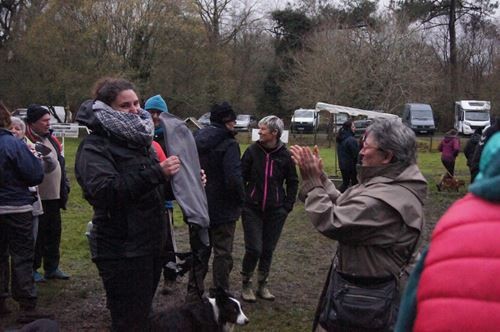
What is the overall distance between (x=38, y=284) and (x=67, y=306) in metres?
0.77

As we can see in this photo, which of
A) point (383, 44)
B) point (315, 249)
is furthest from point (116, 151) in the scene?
point (383, 44)

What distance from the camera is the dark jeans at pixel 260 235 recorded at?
19.5 ft

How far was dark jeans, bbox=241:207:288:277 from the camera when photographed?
5.93 meters

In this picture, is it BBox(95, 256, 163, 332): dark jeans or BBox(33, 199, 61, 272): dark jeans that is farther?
BBox(33, 199, 61, 272): dark jeans

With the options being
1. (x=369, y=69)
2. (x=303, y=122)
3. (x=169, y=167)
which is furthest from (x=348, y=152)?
(x=303, y=122)

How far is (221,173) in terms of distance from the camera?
215 inches

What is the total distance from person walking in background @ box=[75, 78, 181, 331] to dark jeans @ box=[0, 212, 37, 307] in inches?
88.7

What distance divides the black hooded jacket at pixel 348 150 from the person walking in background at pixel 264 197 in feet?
18.1

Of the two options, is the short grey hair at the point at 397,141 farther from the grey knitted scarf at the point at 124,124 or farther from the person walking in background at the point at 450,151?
the person walking in background at the point at 450,151

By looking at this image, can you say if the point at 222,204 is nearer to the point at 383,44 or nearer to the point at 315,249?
the point at 315,249

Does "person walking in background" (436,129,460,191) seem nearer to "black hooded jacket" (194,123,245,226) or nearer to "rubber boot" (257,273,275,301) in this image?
"rubber boot" (257,273,275,301)

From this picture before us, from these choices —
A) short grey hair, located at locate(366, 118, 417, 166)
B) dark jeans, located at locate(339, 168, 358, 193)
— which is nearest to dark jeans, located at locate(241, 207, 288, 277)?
short grey hair, located at locate(366, 118, 417, 166)

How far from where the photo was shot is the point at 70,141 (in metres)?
29.7

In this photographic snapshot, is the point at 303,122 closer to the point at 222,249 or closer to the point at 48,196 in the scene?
the point at 48,196
